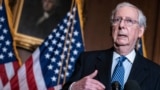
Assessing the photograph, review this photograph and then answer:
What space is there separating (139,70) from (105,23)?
110 inches

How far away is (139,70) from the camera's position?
2479 mm

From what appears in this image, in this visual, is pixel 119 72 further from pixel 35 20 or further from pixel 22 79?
pixel 35 20

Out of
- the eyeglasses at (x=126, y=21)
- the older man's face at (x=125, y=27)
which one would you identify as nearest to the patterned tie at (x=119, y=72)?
the older man's face at (x=125, y=27)

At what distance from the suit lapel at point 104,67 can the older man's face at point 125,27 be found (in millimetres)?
137

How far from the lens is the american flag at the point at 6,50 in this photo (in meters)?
4.65

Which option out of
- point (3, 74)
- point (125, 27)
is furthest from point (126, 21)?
point (3, 74)

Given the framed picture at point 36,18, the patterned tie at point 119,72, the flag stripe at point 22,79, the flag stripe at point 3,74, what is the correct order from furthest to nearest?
the framed picture at point 36,18 → the flag stripe at point 3,74 → the flag stripe at point 22,79 → the patterned tie at point 119,72

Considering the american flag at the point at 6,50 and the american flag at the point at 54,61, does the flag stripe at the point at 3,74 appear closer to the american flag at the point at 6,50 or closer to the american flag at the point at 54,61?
the american flag at the point at 6,50

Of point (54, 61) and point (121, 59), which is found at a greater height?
point (121, 59)

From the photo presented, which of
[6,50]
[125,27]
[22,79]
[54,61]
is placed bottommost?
[22,79]

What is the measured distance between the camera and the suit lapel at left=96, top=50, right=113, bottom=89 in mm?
2428

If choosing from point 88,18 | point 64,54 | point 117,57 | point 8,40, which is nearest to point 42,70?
point 64,54

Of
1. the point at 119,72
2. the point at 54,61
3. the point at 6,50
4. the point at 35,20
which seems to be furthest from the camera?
the point at 35,20

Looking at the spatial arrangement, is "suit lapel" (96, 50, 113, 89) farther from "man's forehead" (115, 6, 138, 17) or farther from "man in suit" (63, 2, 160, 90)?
"man's forehead" (115, 6, 138, 17)
